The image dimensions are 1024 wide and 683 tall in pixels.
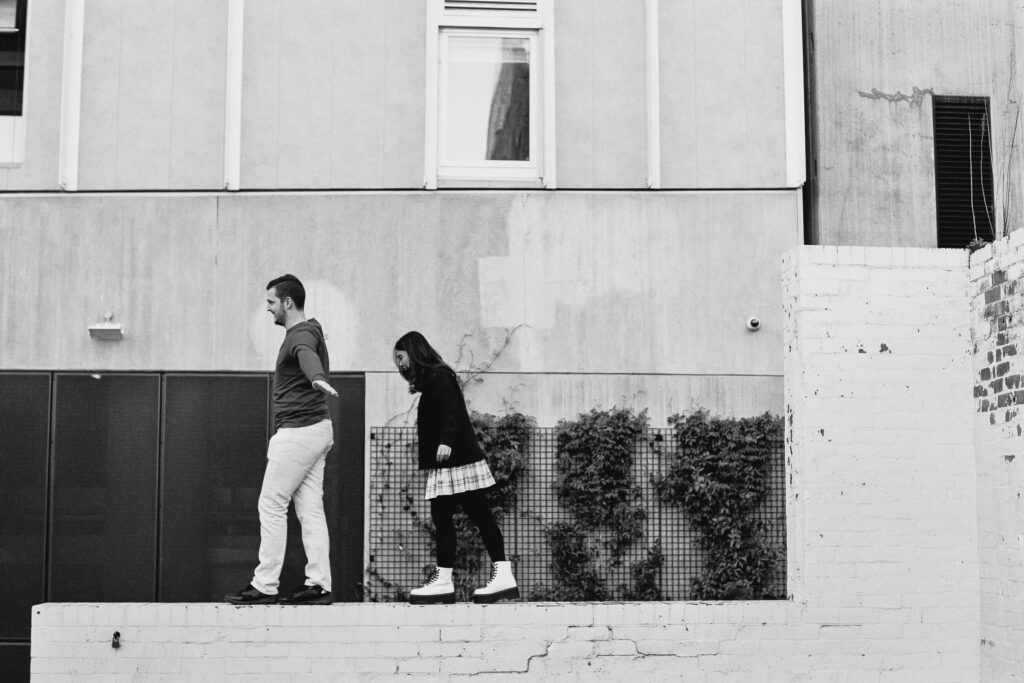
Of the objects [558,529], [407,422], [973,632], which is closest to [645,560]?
[558,529]

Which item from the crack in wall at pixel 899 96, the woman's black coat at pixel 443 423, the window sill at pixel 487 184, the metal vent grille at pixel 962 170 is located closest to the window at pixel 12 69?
the window sill at pixel 487 184

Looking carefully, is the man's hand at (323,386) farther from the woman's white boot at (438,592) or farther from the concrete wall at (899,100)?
the concrete wall at (899,100)

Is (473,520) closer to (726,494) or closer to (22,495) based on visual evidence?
(726,494)

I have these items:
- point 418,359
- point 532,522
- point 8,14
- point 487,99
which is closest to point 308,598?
point 418,359

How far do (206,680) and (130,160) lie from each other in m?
4.54

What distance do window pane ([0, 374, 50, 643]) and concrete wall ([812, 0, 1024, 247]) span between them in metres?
6.44

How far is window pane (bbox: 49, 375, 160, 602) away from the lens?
962 cm

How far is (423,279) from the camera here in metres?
9.88

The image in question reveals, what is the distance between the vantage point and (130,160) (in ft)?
32.7

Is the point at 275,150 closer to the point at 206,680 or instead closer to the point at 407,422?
the point at 407,422

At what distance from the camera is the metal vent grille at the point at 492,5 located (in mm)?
10117

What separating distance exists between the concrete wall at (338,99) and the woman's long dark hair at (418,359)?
2728 millimetres

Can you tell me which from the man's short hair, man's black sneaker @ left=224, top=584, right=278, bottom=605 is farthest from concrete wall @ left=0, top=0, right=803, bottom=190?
man's black sneaker @ left=224, top=584, right=278, bottom=605

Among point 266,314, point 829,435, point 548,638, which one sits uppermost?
point 266,314
